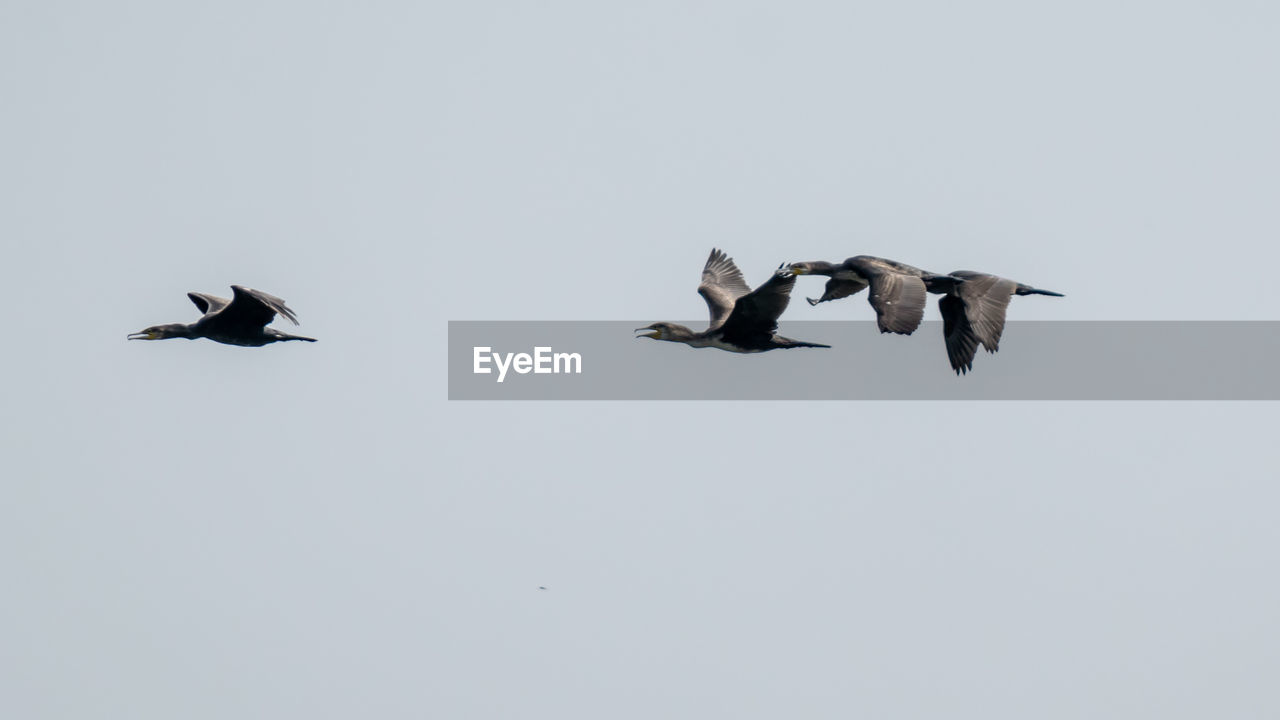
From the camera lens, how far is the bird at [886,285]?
37.1 metres

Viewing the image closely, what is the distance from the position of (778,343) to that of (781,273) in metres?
2.81

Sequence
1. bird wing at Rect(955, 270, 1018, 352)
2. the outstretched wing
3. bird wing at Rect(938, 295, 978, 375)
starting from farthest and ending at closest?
bird wing at Rect(938, 295, 978, 375) → bird wing at Rect(955, 270, 1018, 352) → the outstretched wing

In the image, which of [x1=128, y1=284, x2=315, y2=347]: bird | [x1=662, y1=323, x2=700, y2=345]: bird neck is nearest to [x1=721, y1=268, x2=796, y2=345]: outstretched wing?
[x1=662, y1=323, x2=700, y2=345]: bird neck

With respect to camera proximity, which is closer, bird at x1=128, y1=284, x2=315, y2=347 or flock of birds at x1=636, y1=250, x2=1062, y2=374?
flock of birds at x1=636, y1=250, x2=1062, y2=374

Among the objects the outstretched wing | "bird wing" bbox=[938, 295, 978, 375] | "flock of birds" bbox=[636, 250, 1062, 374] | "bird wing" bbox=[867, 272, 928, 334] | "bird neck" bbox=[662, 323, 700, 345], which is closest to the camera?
"bird wing" bbox=[867, 272, 928, 334]

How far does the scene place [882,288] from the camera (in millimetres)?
38250

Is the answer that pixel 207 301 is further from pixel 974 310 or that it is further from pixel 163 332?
pixel 974 310

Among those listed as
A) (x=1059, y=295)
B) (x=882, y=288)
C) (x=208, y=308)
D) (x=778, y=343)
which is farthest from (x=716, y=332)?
(x=208, y=308)

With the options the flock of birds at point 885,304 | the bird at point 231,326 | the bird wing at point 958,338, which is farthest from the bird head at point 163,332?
the bird wing at point 958,338

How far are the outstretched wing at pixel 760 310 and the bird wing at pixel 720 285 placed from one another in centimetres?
215

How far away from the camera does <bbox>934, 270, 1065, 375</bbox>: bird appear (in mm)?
39594

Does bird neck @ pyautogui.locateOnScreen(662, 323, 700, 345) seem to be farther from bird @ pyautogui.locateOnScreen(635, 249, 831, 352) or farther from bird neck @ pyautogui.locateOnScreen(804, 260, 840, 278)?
bird neck @ pyautogui.locateOnScreen(804, 260, 840, 278)

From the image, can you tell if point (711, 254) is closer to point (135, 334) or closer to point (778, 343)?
point (778, 343)

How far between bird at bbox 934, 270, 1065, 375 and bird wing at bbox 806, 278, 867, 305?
5.83ft
